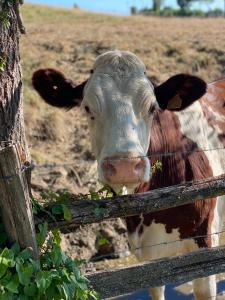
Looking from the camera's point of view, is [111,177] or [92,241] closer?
[111,177]

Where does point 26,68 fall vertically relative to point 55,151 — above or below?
above

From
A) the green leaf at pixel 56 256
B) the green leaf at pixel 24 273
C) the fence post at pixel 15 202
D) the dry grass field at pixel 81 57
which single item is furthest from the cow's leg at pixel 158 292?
the dry grass field at pixel 81 57

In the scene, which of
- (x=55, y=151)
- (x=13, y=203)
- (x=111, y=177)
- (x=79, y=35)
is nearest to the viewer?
(x=13, y=203)

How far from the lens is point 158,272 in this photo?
10.6 feet

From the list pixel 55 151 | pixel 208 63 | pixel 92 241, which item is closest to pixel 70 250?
pixel 92 241

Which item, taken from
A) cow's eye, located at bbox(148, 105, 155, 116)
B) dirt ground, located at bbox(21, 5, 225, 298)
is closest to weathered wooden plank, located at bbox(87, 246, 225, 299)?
dirt ground, located at bbox(21, 5, 225, 298)

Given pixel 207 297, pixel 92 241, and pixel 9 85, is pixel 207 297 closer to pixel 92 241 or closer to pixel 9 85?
pixel 9 85

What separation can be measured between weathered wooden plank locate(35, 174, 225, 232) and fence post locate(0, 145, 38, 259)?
17 cm

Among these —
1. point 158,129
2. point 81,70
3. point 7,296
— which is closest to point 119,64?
point 158,129

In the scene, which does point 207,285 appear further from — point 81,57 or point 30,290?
point 81,57

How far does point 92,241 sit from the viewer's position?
7297 mm

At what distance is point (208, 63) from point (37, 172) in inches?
272

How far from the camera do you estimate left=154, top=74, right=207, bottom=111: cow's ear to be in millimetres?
4117

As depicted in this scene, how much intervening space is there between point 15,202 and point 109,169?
0.69 m
